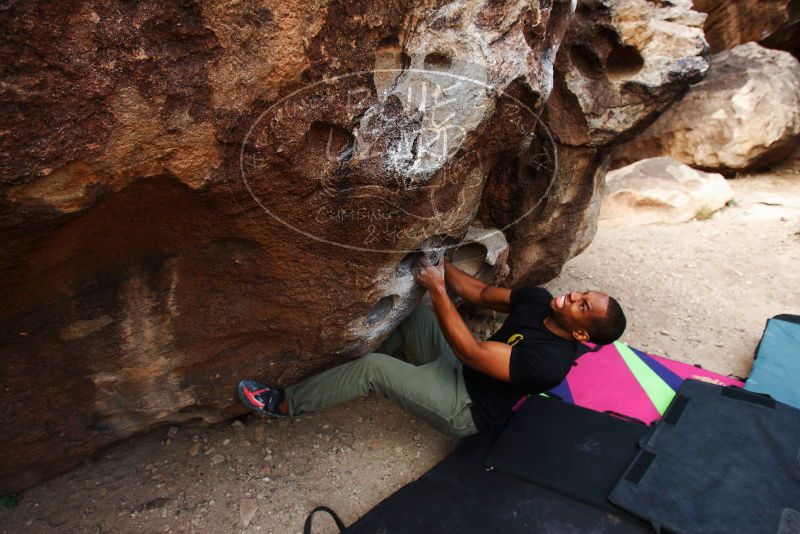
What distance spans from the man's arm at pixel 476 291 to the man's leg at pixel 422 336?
0.21 metres

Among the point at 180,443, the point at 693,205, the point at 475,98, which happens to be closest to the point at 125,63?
the point at 475,98

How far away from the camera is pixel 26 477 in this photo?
2178mm

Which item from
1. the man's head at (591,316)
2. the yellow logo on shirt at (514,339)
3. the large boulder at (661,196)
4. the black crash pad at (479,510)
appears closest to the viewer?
the black crash pad at (479,510)

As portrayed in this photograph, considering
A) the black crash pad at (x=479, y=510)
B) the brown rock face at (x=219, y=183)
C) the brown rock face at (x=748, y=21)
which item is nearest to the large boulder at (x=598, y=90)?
the brown rock face at (x=219, y=183)

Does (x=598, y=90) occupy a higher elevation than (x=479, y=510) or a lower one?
higher

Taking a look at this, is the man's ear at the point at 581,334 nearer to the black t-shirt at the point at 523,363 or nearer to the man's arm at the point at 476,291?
the black t-shirt at the point at 523,363

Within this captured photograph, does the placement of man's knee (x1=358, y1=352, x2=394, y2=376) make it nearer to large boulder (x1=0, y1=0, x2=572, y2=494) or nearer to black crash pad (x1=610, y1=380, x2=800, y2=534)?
large boulder (x1=0, y1=0, x2=572, y2=494)

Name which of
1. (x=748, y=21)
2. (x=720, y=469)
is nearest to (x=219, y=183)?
(x=720, y=469)

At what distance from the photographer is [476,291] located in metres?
2.80

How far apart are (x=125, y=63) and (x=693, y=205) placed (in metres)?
6.01

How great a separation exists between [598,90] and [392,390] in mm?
1903

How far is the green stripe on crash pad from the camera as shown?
9.64 ft

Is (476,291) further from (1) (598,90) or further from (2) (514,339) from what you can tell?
(1) (598,90)

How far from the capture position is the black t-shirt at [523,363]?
2.24m
